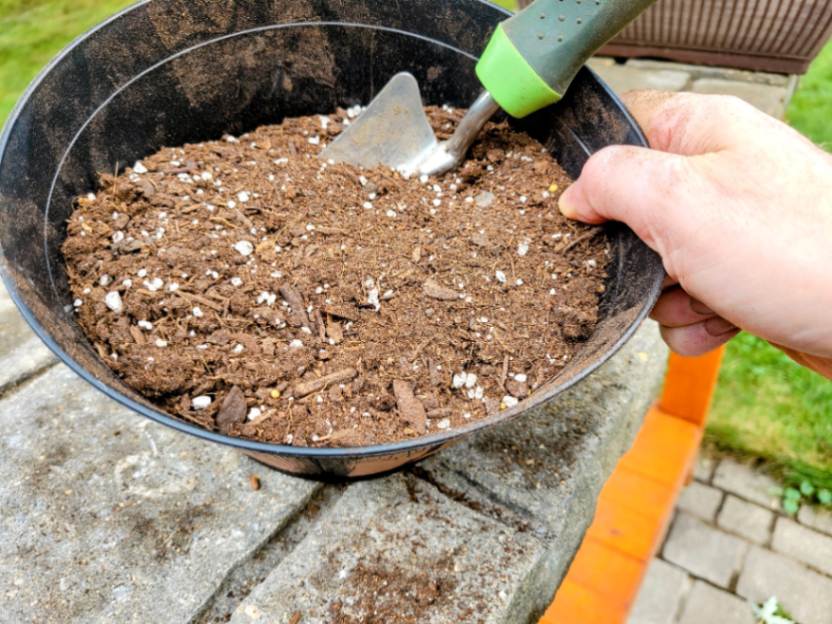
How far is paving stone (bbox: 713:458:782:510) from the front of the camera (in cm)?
182

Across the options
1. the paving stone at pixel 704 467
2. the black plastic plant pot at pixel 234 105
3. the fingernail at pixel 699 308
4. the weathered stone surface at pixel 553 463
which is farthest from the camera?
the paving stone at pixel 704 467

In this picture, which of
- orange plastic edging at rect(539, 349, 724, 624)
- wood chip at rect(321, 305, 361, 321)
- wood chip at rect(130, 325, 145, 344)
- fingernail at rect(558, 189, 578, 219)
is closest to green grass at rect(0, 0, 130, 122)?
wood chip at rect(130, 325, 145, 344)

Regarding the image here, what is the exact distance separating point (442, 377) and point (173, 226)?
41cm

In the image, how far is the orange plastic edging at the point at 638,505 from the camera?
1.23 m

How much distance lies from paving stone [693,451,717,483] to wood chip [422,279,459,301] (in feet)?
4.64

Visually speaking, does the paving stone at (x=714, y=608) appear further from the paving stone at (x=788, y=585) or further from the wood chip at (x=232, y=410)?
the wood chip at (x=232, y=410)

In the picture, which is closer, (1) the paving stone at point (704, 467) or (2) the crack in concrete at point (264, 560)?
(2) the crack in concrete at point (264, 560)

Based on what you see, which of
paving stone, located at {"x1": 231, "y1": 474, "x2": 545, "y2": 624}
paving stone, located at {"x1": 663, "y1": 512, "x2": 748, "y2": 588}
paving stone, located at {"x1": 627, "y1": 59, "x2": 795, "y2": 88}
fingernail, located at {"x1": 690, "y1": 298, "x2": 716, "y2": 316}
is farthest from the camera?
paving stone, located at {"x1": 627, "y1": 59, "x2": 795, "y2": 88}

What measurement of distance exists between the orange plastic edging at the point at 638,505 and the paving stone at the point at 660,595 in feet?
1.18

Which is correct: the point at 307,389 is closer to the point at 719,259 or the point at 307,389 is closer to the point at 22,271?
the point at 22,271

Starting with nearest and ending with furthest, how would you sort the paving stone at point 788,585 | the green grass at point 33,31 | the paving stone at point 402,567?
the paving stone at point 402,567 < the paving stone at point 788,585 < the green grass at point 33,31

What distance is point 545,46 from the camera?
827 millimetres

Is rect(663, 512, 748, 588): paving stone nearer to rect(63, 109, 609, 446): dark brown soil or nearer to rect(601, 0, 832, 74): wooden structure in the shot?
rect(63, 109, 609, 446): dark brown soil

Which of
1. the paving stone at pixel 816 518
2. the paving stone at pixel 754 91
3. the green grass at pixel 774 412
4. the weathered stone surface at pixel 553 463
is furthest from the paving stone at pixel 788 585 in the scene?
the paving stone at pixel 754 91
